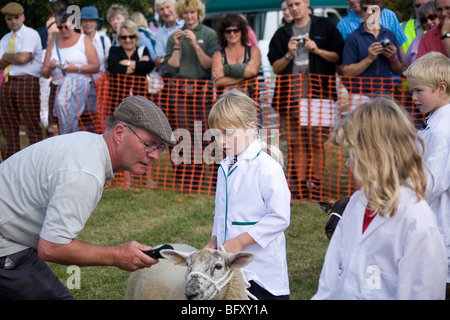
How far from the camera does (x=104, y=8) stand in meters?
14.0

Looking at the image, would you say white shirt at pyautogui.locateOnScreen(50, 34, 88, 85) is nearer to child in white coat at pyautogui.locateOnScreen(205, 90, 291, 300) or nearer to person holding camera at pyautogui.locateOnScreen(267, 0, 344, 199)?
person holding camera at pyautogui.locateOnScreen(267, 0, 344, 199)

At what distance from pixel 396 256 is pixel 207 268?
3.71 ft

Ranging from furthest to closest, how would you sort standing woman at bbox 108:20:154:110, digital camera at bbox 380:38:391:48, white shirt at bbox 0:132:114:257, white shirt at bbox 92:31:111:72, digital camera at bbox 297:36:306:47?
white shirt at bbox 92:31:111:72 → standing woman at bbox 108:20:154:110 → digital camera at bbox 297:36:306:47 → digital camera at bbox 380:38:391:48 → white shirt at bbox 0:132:114:257

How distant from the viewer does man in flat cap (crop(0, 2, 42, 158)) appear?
31.0 ft

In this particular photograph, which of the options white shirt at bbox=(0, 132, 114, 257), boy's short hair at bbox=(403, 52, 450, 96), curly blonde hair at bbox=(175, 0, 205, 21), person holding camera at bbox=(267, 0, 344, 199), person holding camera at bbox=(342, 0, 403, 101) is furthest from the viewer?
curly blonde hair at bbox=(175, 0, 205, 21)

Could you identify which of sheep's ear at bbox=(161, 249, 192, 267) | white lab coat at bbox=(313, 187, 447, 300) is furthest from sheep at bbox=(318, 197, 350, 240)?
white lab coat at bbox=(313, 187, 447, 300)

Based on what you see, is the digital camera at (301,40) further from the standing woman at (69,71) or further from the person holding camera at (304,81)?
the standing woman at (69,71)

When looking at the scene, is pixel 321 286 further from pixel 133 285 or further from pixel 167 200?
pixel 167 200

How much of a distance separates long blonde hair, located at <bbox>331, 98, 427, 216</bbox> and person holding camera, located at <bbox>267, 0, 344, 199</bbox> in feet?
16.8

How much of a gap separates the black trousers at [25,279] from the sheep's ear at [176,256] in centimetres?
76

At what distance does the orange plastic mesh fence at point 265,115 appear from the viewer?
798cm

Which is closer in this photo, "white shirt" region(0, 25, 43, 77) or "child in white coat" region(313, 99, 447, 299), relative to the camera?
"child in white coat" region(313, 99, 447, 299)

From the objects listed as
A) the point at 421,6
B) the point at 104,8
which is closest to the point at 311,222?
the point at 421,6
